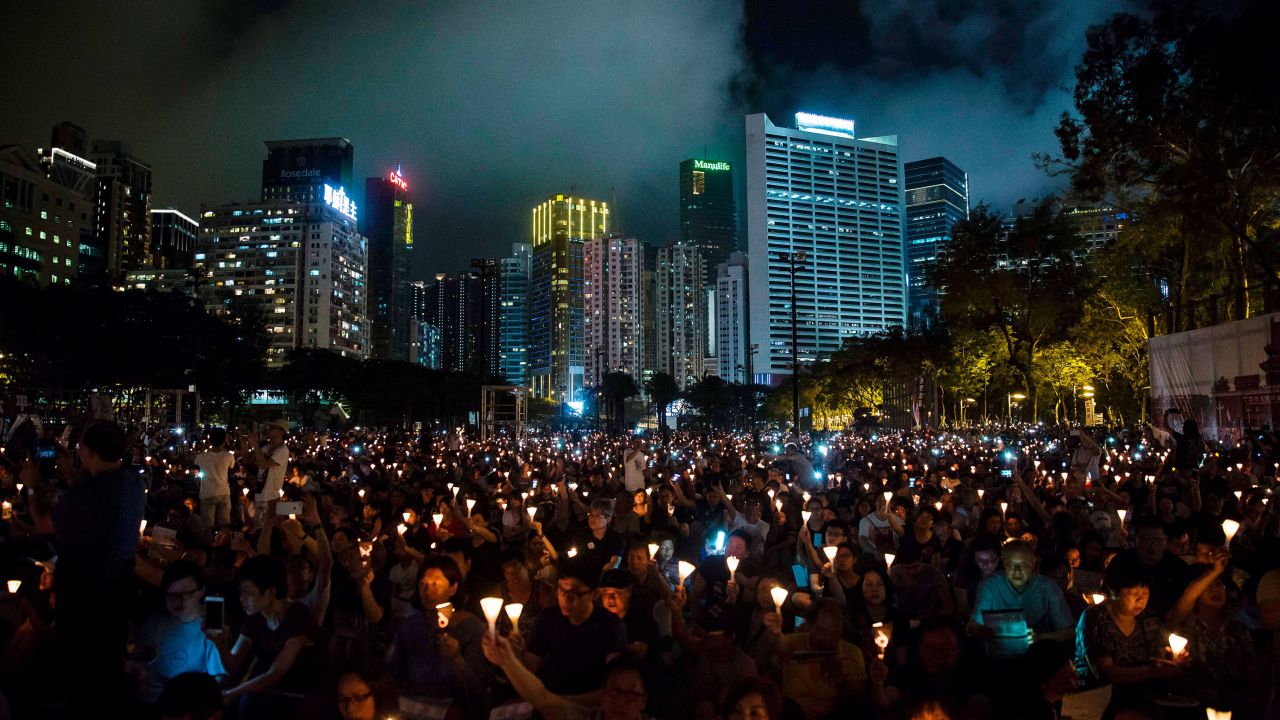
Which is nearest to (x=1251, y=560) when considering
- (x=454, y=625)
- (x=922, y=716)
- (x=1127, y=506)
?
(x=1127, y=506)

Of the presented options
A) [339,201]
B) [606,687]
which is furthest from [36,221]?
[606,687]

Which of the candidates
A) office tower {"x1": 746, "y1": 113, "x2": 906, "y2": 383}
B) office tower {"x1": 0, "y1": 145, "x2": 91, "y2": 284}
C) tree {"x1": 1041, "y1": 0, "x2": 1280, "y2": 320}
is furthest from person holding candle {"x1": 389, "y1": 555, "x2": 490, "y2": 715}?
office tower {"x1": 746, "y1": 113, "x2": 906, "y2": 383}

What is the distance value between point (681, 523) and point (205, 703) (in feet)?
29.3

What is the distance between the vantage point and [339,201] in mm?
172625

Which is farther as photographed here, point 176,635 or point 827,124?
point 827,124

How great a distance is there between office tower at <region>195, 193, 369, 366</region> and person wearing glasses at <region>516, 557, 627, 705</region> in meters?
159

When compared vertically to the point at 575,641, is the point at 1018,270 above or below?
above

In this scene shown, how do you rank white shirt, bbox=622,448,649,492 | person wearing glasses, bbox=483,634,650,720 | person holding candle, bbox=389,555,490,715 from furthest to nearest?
white shirt, bbox=622,448,649,492 < person holding candle, bbox=389,555,490,715 < person wearing glasses, bbox=483,634,650,720

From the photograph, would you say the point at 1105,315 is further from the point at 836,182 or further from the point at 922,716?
the point at 836,182

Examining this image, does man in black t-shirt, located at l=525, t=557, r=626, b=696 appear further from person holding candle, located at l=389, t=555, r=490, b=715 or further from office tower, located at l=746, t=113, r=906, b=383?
office tower, located at l=746, t=113, r=906, b=383

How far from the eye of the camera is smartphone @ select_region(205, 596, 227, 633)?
498cm

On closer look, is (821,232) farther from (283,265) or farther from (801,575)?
(801,575)

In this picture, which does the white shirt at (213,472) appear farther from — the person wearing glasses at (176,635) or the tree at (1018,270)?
the tree at (1018,270)

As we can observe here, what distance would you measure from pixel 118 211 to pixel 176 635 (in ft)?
700
